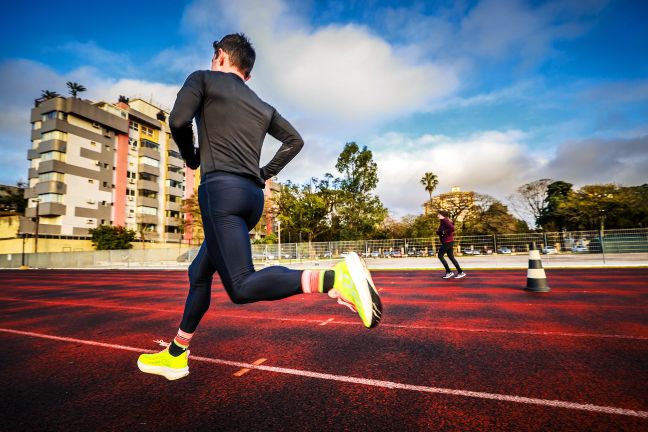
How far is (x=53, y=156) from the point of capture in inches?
1674

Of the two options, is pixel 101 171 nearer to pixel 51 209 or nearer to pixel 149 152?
pixel 149 152

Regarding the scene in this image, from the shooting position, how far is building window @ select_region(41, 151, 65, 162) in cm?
4256

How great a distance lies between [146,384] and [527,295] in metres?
6.83

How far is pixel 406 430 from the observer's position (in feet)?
5.49

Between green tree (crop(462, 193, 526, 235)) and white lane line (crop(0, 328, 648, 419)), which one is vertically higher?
green tree (crop(462, 193, 526, 235))

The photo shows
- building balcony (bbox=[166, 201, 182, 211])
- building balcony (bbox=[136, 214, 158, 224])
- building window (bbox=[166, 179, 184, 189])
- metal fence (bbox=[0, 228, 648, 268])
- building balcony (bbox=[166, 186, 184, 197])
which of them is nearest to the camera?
metal fence (bbox=[0, 228, 648, 268])

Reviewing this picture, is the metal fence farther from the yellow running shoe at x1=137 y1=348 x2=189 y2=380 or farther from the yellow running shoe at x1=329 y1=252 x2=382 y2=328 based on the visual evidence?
the yellow running shoe at x1=137 y1=348 x2=189 y2=380

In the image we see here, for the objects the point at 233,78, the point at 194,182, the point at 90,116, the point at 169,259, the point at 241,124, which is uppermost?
the point at 90,116

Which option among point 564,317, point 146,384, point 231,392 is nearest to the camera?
point 231,392

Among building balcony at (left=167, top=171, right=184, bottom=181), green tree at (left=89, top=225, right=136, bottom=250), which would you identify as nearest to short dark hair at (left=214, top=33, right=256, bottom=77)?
green tree at (left=89, top=225, right=136, bottom=250)

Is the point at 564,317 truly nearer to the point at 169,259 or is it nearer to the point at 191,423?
the point at 191,423

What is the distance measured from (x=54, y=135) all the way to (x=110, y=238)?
1560cm

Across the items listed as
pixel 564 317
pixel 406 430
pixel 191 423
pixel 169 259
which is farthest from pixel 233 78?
pixel 169 259

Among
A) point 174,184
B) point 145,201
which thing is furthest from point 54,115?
point 174,184
